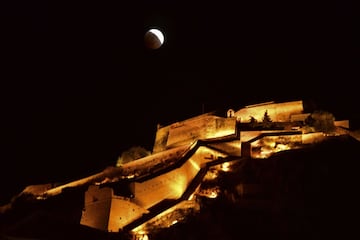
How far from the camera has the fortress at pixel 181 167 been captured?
26938 mm

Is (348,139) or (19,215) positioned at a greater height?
(348,139)

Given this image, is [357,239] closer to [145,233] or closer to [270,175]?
[270,175]

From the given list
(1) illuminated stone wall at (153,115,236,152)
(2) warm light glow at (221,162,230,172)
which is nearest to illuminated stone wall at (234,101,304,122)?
(1) illuminated stone wall at (153,115,236,152)

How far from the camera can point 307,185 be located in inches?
1082

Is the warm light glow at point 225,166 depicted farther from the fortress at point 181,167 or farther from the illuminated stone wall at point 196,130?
the illuminated stone wall at point 196,130

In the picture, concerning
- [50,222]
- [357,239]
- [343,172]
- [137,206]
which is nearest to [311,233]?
[357,239]

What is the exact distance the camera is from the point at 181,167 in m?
32.5

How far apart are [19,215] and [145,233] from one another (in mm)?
11099

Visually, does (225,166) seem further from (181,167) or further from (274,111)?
(274,111)

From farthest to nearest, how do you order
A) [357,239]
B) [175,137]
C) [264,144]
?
[175,137] < [264,144] < [357,239]

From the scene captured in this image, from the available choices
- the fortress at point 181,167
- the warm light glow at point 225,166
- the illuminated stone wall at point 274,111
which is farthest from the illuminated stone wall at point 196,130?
the warm light glow at point 225,166

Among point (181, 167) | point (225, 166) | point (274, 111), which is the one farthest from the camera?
point (274, 111)

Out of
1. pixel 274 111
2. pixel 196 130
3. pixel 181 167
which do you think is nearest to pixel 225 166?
pixel 181 167

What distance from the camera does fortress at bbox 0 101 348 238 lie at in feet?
88.4
